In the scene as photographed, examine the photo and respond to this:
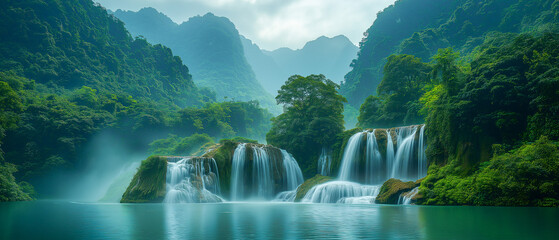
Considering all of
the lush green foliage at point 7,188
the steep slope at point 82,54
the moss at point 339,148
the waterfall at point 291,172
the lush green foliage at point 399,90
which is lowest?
the lush green foliage at point 7,188

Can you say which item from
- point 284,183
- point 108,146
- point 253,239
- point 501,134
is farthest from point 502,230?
point 108,146

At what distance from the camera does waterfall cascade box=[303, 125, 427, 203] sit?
879 inches

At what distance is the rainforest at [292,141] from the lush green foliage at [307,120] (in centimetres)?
15

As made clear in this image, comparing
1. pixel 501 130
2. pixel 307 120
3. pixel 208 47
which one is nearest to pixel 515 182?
pixel 501 130

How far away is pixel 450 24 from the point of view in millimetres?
62375

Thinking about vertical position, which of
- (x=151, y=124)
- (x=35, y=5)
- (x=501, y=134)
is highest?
(x=35, y=5)

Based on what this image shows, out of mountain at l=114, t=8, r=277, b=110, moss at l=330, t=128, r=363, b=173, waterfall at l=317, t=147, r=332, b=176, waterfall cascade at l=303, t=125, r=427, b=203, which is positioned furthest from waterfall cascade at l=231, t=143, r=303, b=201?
mountain at l=114, t=8, r=277, b=110

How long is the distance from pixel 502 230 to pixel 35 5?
6336 centimetres

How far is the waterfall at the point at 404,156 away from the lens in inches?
957

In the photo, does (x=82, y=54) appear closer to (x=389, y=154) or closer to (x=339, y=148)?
(x=339, y=148)

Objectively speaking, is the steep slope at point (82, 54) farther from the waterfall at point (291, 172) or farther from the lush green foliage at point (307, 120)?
the waterfall at point (291, 172)

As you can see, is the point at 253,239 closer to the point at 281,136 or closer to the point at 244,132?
the point at 281,136

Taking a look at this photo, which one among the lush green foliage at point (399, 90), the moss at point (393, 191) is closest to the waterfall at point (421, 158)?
the moss at point (393, 191)

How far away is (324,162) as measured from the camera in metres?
31.6
